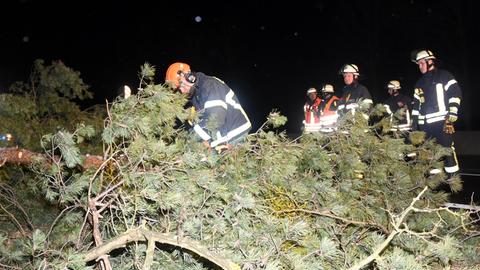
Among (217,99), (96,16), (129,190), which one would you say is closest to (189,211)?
(129,190)

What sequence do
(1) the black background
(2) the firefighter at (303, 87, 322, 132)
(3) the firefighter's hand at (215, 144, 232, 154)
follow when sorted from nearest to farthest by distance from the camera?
(3) the firefighter's hand at (215, 144, 232, 154) < (2) the firefighter at (303, 87, 322, 132) < (1) the black background

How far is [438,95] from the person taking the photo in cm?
596

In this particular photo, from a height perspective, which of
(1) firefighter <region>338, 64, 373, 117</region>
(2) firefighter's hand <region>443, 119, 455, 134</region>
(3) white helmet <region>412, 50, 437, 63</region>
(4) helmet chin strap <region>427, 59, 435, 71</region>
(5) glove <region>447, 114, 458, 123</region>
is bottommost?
(2) firefighter's hand <region>443, 119, 455, 134</region>

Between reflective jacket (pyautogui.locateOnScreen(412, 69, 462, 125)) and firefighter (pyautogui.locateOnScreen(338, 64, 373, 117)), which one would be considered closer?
reflective jacket (pyautogui.locateOnScreen(412, 69, 462, 125))

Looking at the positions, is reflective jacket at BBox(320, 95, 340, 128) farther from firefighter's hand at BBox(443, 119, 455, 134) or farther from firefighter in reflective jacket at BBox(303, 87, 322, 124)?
firefighter's hand at BBox(443, 119, 455, 134)

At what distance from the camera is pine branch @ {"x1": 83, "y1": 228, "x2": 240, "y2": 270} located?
2.01m

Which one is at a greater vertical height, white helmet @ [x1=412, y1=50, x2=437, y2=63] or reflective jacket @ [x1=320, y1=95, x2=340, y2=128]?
white helmet @ [x1=412, y1=50, x2=437, y2=63]

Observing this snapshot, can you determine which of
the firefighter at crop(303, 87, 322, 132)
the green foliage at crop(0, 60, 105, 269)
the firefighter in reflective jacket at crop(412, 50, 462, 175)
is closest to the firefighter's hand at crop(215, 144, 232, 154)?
the green foliage at crop(0, 60, 105, 269)

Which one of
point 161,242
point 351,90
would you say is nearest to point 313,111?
point 351,90

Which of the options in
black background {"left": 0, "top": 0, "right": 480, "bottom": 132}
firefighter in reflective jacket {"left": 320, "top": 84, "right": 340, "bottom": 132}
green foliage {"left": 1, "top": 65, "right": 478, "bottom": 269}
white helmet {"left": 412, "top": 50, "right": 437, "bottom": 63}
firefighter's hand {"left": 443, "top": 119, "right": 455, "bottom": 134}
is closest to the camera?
green foliage {"left": 1, "top": 65, "right": 478, "bottom": 269}

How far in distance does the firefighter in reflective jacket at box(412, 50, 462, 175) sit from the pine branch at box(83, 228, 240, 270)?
4.37m

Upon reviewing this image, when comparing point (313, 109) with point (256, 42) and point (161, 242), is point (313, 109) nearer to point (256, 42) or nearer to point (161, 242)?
point (161, 242)

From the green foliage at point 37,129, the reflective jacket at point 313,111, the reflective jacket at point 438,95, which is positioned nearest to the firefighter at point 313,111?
the reflective jacket at point 313,111

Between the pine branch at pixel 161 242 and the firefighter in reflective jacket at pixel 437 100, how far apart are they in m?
4.37
